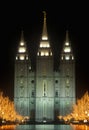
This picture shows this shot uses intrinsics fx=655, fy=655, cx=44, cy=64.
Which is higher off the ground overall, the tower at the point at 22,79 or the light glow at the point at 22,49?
the light glow at the point at 22,49

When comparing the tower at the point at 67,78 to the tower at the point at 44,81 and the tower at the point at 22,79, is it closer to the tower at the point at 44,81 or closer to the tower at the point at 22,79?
the tower at the point at 44,81

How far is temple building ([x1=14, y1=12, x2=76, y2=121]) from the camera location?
18425cm

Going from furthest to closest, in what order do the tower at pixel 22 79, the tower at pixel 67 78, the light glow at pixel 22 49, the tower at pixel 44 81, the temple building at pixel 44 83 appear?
the light glow at pixel 22 49 → the tower at pixel 44 81 → the temple building at pixel 44 83 → the tower at pixel 67 78 → the tower at pixel 22 79

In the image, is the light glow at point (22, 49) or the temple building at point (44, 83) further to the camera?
the light glow at point (22, 49)

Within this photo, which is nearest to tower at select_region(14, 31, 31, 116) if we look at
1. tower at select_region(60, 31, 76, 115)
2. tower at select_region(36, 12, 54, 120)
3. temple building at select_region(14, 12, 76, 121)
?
temple building at select_region(14, 12, 76, 121)

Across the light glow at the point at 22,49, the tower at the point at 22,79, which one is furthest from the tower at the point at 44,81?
the light glow at the point at 22,49

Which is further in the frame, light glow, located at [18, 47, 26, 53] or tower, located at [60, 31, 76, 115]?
light glow, located at [18, 47, 26, 53]

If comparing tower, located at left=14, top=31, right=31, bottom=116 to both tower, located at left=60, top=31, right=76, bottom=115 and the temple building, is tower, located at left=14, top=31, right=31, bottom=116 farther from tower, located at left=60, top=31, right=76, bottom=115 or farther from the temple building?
tower, located at left=60, top=31, right=76, bottom=115

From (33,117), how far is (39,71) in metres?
13.2

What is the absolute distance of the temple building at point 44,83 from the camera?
184 meters

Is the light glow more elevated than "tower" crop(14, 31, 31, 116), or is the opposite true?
the light glow

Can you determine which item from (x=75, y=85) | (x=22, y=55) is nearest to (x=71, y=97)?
(x=75, y=85)

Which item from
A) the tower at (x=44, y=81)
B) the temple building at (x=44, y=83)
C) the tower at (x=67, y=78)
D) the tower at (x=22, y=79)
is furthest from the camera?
the tower at (x=44, y=81)

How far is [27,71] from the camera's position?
614 ft
